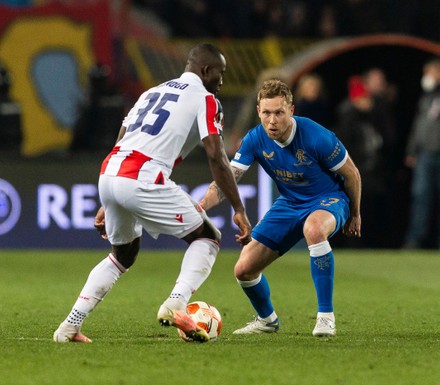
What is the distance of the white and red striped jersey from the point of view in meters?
7.48

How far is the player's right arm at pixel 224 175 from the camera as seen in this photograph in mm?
7355

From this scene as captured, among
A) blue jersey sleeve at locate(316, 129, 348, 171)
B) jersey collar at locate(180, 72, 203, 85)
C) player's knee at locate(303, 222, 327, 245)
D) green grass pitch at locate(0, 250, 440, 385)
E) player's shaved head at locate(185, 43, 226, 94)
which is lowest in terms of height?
green grass pitch at locate(0, 250, 440, 385)

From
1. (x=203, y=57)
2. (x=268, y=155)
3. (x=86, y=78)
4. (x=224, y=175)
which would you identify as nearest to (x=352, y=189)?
(x=268, y=155)

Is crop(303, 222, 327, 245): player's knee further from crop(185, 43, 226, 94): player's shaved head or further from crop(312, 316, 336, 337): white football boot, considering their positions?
crop(185, 43, 226, 94): player's shaved head

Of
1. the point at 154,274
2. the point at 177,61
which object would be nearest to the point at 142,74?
the point at 177,61

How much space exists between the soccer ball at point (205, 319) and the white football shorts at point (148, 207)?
582 mm

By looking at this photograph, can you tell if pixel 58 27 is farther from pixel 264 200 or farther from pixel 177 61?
pixel 264 200

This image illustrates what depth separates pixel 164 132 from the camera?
7504mm

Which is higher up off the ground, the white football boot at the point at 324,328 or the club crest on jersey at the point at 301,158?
the club crest on jersey at the point at 301,158

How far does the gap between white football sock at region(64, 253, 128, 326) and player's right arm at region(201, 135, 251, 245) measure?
2.81ft


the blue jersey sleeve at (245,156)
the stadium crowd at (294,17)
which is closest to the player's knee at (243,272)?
the blue jersey sleeve at (245,156)

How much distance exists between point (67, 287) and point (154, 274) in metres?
1.66

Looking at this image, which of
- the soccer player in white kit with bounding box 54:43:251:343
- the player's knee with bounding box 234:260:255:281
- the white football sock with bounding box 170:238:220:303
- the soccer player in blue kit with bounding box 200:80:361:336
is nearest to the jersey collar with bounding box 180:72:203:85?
the soccer player in white kit with bounding box 54:43:251:343

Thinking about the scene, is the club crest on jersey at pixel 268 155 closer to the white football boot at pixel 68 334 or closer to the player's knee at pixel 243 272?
the player's knee at pixel 243 272
